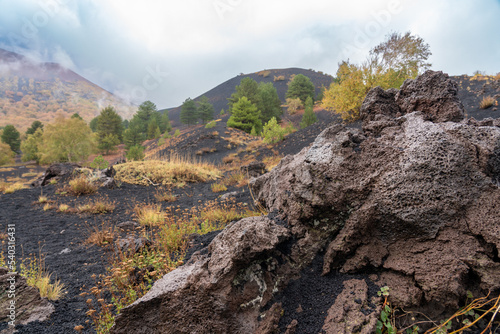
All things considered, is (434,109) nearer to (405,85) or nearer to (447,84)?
(447,84)

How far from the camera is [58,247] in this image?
3713 millimetres

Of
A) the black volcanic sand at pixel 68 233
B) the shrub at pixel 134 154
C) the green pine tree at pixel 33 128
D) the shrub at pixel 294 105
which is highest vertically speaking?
the shrub at pixel 294 105

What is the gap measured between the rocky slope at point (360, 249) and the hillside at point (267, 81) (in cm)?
5418

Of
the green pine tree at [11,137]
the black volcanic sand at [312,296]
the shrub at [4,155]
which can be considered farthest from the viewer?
the green pine tree at [11,137]

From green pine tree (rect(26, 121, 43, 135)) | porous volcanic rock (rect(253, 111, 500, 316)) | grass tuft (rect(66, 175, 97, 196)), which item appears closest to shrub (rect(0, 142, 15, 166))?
green pine tree (rect(26, 121, 43, 135))

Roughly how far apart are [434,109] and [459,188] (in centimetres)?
118

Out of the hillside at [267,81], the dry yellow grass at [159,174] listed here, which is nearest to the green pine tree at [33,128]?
the hillside at [267,81]

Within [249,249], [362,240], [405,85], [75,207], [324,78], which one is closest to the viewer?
[249,249]

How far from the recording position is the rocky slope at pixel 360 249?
4.72ft

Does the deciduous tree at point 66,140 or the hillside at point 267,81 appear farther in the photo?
the hillside at point 267,81

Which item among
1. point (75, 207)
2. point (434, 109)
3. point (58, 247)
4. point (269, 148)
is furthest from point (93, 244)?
point (269, 148)

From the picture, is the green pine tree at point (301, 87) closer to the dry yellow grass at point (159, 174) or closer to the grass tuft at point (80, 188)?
the dry yellow grass at point (159, 174)

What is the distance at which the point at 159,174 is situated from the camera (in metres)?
9.29

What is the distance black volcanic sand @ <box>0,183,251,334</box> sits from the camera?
6.81ft
